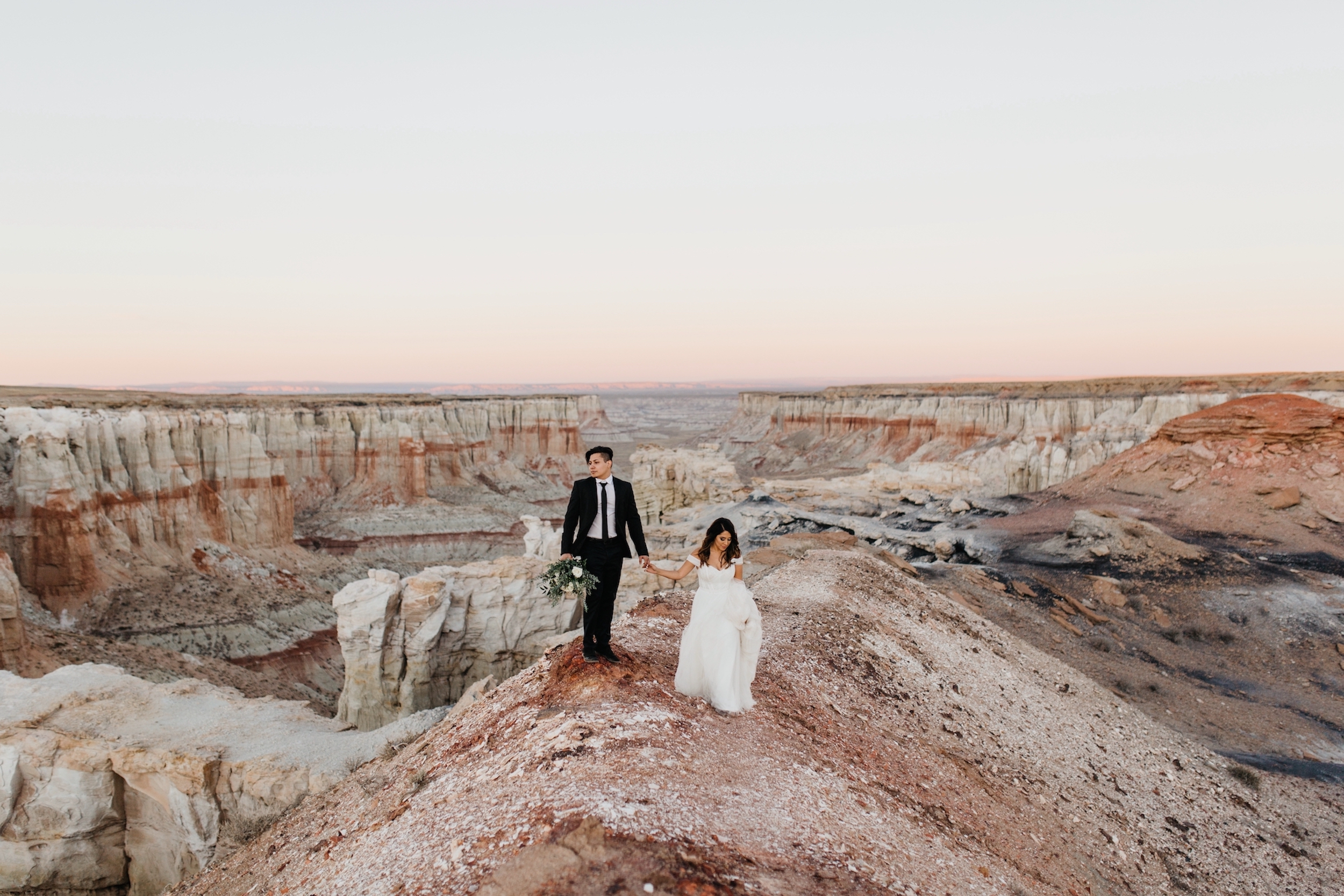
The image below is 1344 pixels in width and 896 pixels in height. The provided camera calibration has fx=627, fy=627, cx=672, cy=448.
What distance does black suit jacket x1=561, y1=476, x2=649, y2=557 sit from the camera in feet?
19.7

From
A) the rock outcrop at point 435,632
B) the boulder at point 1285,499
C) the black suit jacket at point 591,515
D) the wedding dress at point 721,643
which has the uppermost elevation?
the black suit jacket at point 591,515

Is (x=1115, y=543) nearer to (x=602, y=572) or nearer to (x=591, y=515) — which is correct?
(x=602, y=572)

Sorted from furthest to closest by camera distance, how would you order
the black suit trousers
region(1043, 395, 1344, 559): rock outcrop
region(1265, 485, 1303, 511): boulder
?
region(1265, 485, 1303, 511): boulder < region(1043, 395, 1344, 559): rock outcrop < the black suit trousers

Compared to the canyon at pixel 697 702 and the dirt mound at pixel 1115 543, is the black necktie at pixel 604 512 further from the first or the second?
the dirt mound at pixel 1115 543

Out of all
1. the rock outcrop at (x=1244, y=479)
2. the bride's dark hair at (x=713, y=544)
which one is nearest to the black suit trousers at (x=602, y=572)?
the bride's dark hair at (x=713, y=544)

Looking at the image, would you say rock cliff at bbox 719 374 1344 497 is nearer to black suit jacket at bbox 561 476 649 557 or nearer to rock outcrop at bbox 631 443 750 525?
rock outcrop at bbox 631 443 750 525

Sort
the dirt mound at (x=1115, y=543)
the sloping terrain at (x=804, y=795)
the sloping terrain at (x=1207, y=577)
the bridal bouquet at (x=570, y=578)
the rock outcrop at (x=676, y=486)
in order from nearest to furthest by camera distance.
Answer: the sloping terrain at (x=804, y=795) → the bridal bouquet at (x=570, y=578) → the sloping terrain at (x=1207, y=577) → the dirt mound at (x=1115, y=543) → the rock outcrop at (x=676, y=486)

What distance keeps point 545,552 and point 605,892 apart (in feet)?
64.9

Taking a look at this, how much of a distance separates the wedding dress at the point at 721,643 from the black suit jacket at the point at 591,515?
65cm

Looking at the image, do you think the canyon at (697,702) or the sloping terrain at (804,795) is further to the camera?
the canyon at (697,702)

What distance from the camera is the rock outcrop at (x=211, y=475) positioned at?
23.4 meters

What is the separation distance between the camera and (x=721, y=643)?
6.10m

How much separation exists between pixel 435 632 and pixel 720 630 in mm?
11613

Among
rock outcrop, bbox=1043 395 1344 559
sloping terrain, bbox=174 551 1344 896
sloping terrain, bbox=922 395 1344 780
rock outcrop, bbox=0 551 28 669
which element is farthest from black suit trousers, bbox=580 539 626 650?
rock outcrop, bbox=1043 395 1344 559
